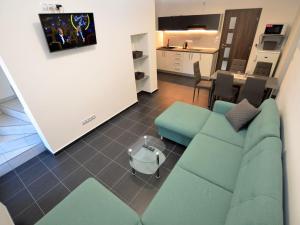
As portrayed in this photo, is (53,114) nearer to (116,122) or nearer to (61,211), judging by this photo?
(116,122)

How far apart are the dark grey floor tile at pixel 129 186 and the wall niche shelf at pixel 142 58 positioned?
2843mm

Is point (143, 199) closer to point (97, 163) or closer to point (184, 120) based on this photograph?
point (97, 163)

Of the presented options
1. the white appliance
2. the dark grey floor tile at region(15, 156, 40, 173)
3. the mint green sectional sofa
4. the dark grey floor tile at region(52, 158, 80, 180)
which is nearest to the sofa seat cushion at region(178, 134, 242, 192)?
the mint green sectional sofa

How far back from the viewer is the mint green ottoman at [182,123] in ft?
7.47

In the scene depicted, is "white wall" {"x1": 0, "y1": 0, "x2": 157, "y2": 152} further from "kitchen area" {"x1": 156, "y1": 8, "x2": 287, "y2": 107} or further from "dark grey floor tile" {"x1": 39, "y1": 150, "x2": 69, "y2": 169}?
"kitchen area" {"x1": 156, "y1": 8, "x2": 287, "y2": 107}

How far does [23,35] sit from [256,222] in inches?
112

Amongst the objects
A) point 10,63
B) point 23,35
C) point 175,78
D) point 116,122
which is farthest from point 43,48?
point 175,78

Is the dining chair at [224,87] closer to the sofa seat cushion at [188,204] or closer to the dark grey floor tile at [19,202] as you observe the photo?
the sofa seat cushion at [188,204]

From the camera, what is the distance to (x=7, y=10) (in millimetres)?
1720

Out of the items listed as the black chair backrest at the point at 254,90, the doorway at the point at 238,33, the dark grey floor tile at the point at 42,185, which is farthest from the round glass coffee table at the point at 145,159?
the doorway at the point at 238,33

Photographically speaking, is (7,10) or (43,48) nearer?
(7,10)

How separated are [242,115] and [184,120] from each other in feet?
2.61

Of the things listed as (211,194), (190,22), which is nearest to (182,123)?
(211,194)

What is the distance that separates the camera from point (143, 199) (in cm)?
188
